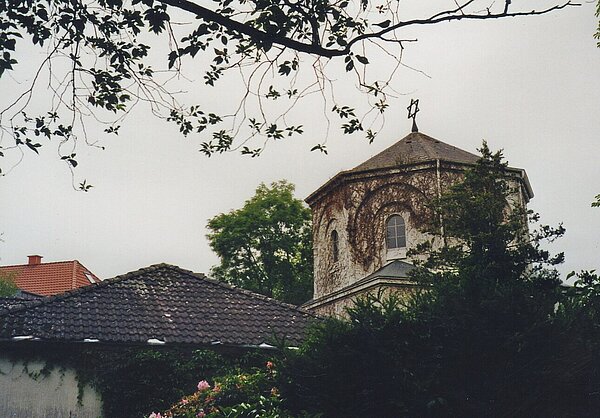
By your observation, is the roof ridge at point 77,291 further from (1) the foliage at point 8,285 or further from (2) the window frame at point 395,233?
(1) the foliage at point 8,285

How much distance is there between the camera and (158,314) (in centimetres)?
1566

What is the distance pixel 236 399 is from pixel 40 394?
19.1ft

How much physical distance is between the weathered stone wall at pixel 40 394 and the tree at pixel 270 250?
92.7ft

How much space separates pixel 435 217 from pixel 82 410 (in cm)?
1614

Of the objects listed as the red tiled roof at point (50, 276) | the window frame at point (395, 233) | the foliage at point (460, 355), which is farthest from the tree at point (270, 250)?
the foliage at point (460, 355)

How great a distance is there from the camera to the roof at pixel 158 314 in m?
14.5

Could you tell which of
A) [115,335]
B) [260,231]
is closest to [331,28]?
[115,335]

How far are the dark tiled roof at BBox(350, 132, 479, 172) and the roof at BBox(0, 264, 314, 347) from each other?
40.1 ft

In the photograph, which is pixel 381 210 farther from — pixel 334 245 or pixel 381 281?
pixel 381 281

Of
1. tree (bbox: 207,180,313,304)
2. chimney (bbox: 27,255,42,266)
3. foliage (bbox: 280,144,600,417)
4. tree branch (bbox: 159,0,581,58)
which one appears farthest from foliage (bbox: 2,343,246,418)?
chimney (bbox: 27,255,42,266)

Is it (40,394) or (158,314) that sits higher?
(158,314)

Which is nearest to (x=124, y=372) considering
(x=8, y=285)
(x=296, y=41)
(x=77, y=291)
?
(x=77, y=291)

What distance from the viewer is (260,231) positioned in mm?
42844

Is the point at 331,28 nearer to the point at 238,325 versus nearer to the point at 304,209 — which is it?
the point at 238,325
